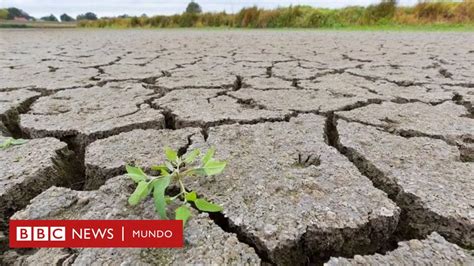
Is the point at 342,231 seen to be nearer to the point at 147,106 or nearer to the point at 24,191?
the point at 24,191

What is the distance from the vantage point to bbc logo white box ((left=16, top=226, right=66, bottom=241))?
71 centimetres

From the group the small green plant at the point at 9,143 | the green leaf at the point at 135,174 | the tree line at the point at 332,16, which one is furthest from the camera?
the tree line at the point at 332,16

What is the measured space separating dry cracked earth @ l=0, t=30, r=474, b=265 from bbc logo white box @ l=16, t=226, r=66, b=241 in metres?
0.03

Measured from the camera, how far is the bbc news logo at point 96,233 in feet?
2.20

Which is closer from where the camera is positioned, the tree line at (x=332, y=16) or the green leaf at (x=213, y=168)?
the green leaf at (x=213, y=168)

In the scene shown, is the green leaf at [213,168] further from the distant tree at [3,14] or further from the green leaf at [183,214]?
the distant tree at [3,14]

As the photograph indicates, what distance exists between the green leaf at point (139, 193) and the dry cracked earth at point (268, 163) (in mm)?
26

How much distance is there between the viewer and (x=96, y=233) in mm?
694

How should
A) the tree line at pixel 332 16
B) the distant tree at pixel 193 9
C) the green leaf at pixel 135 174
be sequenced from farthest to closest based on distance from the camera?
1. the distant tree at pixel 193 9
2. the tree line at pixel 332 16
3. the green leaf at pixel 135 174

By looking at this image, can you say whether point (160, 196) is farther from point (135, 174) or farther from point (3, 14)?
point (3, 14)

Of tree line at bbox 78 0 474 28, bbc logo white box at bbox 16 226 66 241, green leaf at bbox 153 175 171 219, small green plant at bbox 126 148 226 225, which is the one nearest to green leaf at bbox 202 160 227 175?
small green plant at bbox 126 148 226 225

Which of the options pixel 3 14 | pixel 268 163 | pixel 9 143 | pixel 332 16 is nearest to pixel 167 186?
pixel 268 163

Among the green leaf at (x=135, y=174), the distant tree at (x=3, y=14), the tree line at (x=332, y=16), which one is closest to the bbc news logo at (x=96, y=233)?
the green leaf at (x=135, y=174)

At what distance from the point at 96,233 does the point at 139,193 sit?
11cm
